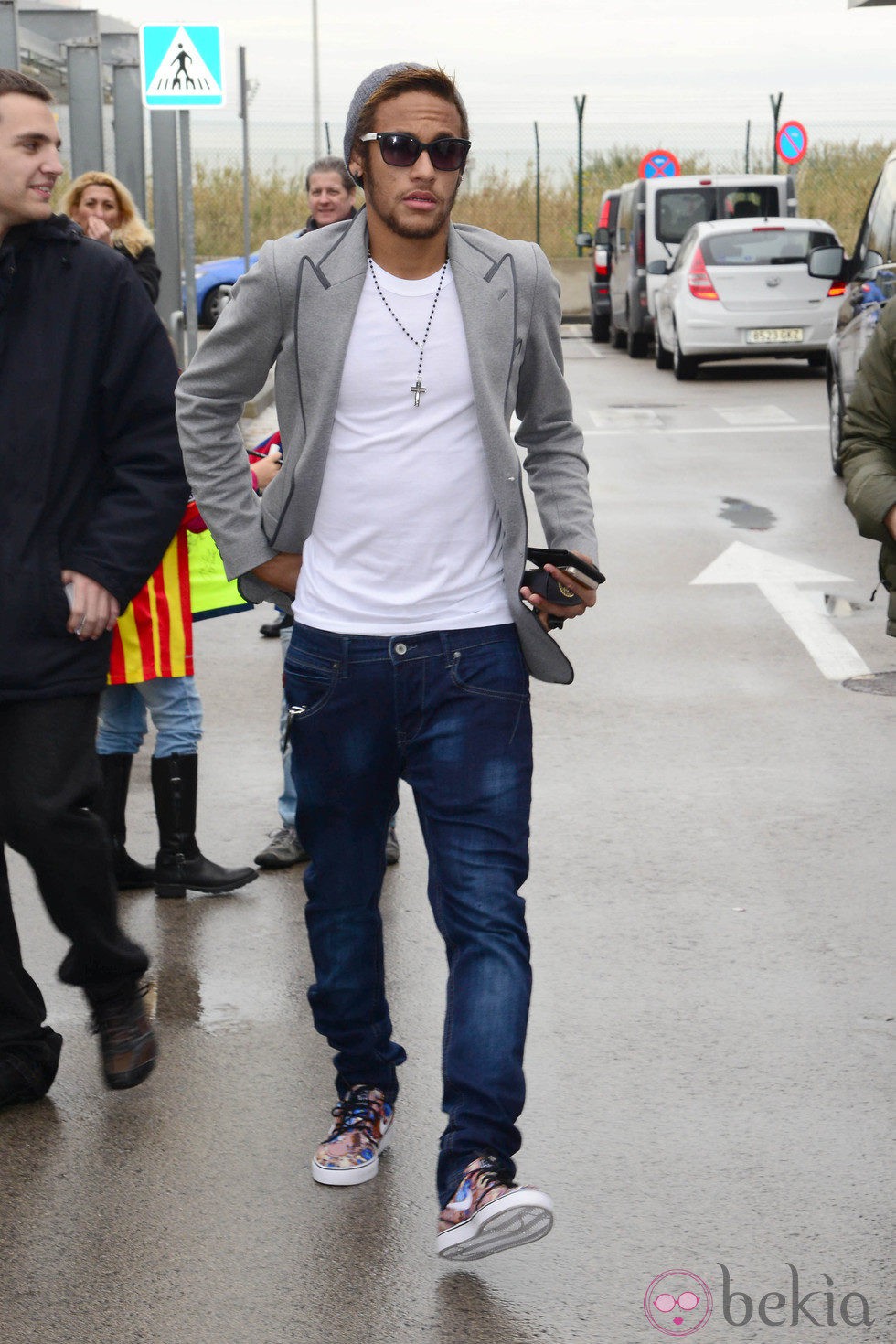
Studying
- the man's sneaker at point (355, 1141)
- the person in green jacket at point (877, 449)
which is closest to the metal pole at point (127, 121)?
the person in green jacket at point (877, 449)

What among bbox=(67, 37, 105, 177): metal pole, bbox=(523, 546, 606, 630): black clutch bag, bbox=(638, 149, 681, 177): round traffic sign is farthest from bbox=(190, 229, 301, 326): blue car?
bbox=(523, 546, 606, 630): black clutch bag

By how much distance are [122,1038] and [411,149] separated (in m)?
1.88

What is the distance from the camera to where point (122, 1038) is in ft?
13.2

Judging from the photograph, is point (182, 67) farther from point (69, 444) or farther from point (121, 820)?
point (69, 444)

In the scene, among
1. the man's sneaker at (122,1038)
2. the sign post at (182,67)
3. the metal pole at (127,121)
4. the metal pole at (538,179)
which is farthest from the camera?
the metal pole at (538,179)

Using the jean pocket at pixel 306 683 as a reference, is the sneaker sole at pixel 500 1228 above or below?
below

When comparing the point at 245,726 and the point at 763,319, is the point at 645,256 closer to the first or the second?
the point at 763,319

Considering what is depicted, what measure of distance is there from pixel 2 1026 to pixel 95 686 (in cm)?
76

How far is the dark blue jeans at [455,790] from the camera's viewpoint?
11.0 feet

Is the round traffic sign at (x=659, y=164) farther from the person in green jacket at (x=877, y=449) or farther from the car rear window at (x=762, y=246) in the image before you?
the person in green jacket at (x=877, y=449)

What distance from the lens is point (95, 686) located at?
388 centimetres

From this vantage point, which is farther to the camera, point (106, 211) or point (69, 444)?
point (106, 211)

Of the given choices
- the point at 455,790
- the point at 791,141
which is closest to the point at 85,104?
the point at 455,790

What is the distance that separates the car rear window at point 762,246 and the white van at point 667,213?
403cm
